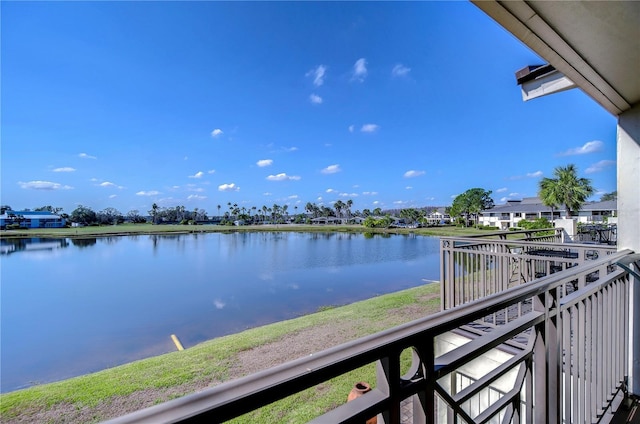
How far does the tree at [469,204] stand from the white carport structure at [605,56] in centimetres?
5515

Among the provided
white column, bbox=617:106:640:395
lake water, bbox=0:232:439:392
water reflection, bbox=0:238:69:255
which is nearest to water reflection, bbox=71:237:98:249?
water reflection, bbox=0:238:69:255

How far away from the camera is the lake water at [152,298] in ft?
27.9

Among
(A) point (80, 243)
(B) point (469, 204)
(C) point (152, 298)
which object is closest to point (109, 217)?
(A) point (80, 243)

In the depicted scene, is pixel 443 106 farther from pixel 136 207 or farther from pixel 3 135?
pixel 136 207

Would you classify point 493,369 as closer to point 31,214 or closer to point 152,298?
point 152,298

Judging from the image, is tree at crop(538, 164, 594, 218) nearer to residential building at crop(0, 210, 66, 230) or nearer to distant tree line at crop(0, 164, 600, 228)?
distant tree line at crop(0, 164, 600, 228)

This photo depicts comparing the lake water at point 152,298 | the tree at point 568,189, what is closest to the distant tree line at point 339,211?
the tree at point 568,189

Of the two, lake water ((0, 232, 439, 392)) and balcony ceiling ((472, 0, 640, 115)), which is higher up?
balcony ceiling ((472, 0, 640, 115))

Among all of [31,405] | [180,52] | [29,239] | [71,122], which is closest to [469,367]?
[31,405]

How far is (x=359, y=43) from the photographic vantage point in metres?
18.3

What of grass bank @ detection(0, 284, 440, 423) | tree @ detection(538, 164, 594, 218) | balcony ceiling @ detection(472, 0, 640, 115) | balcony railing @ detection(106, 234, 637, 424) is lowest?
grass bank @ detection(0, 284, 440, 423)

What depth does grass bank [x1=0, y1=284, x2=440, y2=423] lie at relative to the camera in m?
3.73

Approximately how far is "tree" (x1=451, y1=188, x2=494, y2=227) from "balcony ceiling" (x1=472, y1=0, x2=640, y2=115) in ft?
184

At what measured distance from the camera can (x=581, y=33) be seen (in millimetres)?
1345
